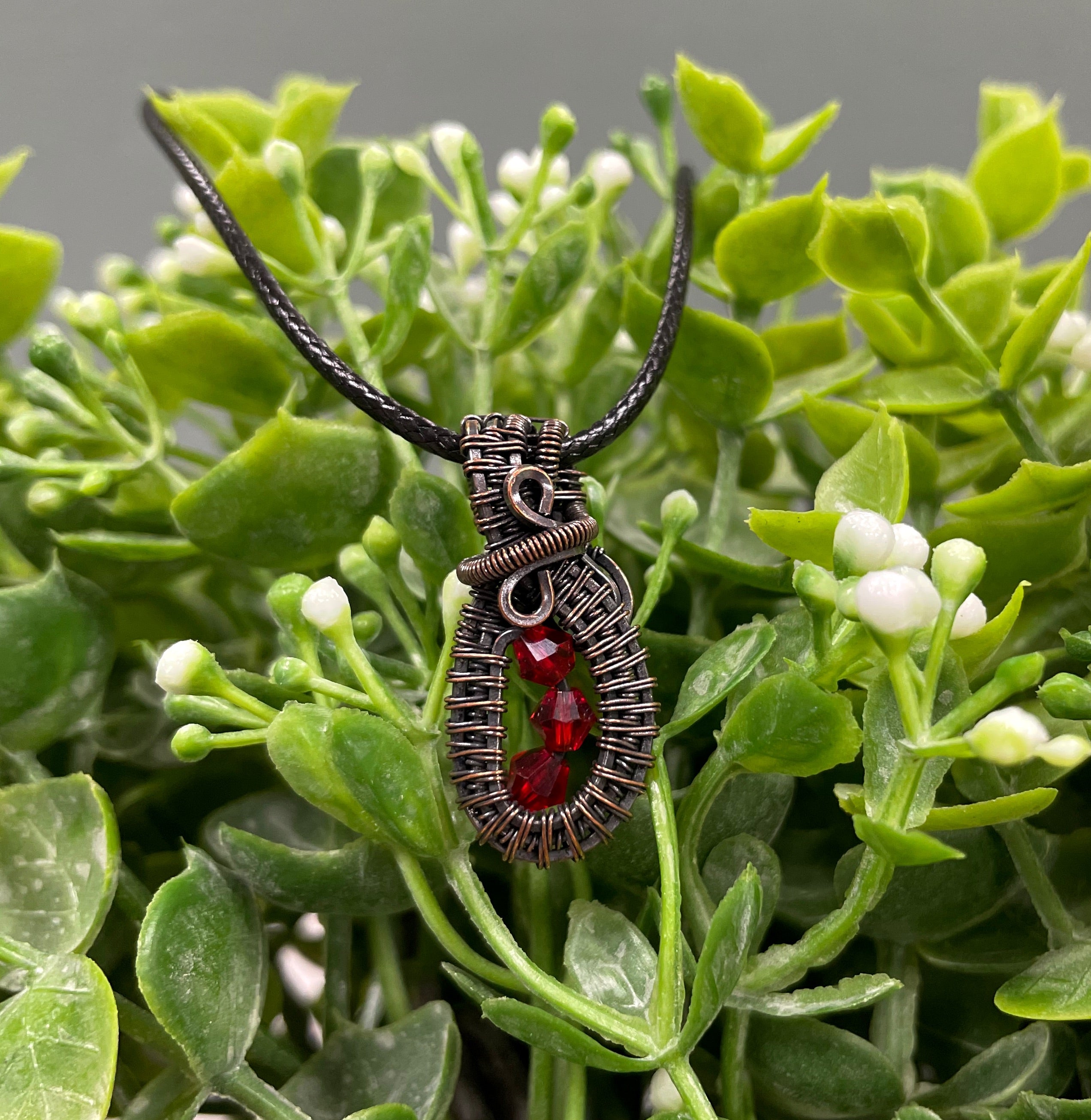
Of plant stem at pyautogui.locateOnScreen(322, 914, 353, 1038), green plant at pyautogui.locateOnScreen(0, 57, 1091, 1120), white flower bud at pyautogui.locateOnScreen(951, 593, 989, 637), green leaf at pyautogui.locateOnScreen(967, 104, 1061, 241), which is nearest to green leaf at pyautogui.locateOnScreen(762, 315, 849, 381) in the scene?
green plant at pyautogui.locateOnScreen(0, 57, 1091, 1120)

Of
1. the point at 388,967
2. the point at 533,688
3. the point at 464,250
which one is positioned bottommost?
the point at 388,967

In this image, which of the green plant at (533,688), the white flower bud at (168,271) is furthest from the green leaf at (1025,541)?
the white flower bud at (168,271)

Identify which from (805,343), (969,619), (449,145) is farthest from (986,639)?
(449,145)

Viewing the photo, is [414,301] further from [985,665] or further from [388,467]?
[985,665]

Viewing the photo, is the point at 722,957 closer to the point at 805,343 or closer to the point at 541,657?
the point at 541,657

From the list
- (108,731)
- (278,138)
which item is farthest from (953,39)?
(108,731)

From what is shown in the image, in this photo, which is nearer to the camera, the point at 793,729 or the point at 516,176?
the point at 793,729

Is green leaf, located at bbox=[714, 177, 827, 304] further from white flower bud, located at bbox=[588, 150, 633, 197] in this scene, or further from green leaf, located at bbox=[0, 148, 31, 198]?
green leaf, located at bbox=[0, 148, 31, 198]
